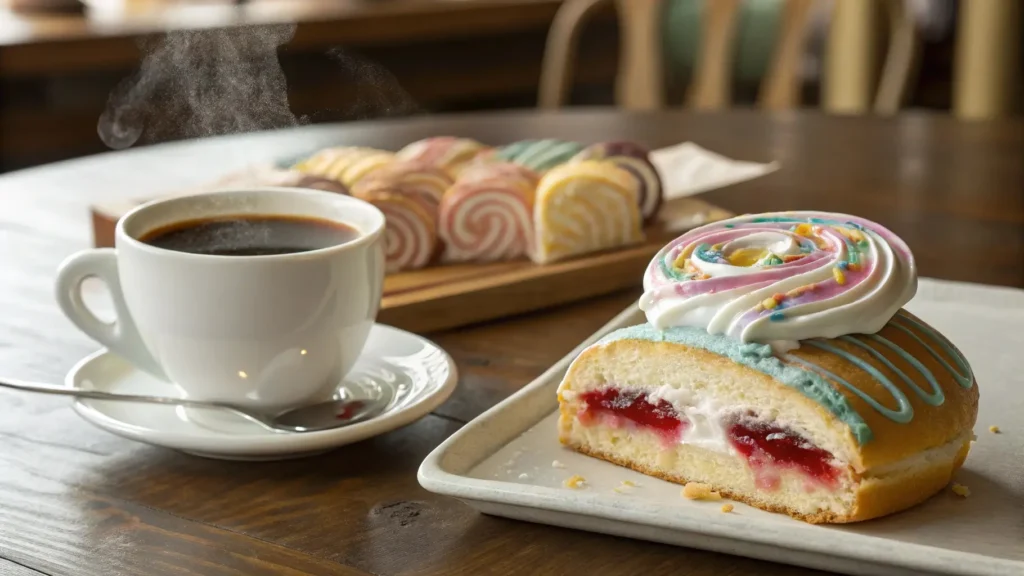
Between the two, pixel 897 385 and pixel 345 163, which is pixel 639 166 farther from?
pixel 897 385

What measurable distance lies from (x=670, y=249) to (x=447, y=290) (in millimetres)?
413

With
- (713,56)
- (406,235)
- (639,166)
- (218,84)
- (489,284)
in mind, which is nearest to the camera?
(218,84)

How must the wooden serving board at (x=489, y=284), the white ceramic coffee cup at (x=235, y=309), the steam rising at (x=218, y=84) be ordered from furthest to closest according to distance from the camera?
the wooden serving board at (x=489, y=284) → the steam rising at (x=218, y=84) → the white ceramic coffee cup at (x=235, y=309)

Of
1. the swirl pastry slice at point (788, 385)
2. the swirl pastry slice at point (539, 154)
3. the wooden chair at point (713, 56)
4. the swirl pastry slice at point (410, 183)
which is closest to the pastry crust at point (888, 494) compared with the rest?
the swirl pastry slice at point (788, 385)

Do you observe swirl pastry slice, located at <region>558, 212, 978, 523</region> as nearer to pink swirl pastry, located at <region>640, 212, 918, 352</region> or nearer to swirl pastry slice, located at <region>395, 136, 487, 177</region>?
pink swirl pastry, located at <region>640, 212, 918, 352</region>

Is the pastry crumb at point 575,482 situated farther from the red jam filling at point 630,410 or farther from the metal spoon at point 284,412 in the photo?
the metal spoon at point 284,412

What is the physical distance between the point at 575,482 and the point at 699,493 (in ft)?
0.31

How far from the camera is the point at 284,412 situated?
104 centimetres

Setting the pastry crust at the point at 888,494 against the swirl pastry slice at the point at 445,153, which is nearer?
the pastry crust at the point at 888,494

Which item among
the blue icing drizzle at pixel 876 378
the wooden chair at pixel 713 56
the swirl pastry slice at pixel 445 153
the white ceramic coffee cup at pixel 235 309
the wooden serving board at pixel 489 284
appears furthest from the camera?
the wooden chair at pixel 713 56

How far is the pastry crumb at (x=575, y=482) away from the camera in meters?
0.90

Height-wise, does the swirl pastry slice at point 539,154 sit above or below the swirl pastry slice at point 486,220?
above

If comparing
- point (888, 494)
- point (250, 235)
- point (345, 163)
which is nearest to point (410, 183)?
point (345, 163)

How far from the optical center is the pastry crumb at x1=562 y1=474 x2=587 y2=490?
90 cm
